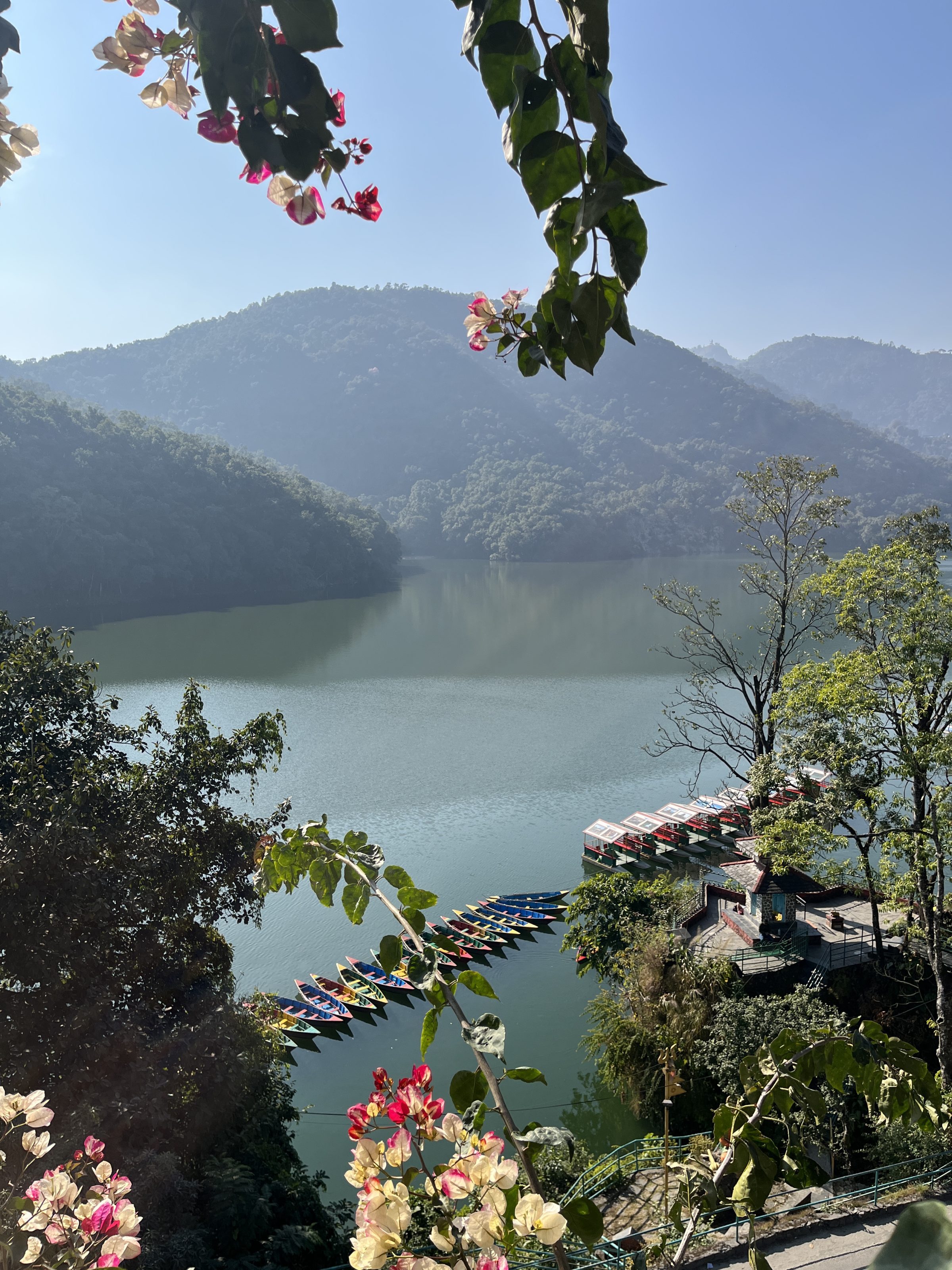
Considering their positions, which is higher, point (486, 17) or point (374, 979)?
point (486, 17)

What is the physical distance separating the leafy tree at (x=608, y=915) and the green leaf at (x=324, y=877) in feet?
27.9

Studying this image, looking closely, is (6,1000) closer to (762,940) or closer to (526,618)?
(762,940)

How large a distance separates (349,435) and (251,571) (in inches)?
2241

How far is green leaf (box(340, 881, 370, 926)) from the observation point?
1266 mm

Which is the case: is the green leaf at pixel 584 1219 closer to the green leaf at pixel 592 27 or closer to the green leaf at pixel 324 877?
the green leaf at pixel 324 877

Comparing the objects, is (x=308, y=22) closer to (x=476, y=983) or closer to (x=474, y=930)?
(x=476, y=983)

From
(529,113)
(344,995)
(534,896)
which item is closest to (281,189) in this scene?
(529,113)

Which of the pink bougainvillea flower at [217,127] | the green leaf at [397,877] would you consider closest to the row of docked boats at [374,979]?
the green leaf at [397,877]

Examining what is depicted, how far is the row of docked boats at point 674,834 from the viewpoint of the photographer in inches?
544

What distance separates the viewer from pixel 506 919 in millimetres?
11680

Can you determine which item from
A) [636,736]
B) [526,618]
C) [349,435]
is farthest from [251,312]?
[636,736]

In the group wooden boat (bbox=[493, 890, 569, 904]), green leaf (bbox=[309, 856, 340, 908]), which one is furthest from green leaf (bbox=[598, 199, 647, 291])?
wooden boat (bbox=[493, 890, 569, 904])

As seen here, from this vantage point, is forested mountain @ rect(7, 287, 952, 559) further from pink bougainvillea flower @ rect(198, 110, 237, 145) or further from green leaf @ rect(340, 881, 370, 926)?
pink bougainvillea flower @ rect(198, 110, 237, 145)

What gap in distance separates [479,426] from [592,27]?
320 feet
